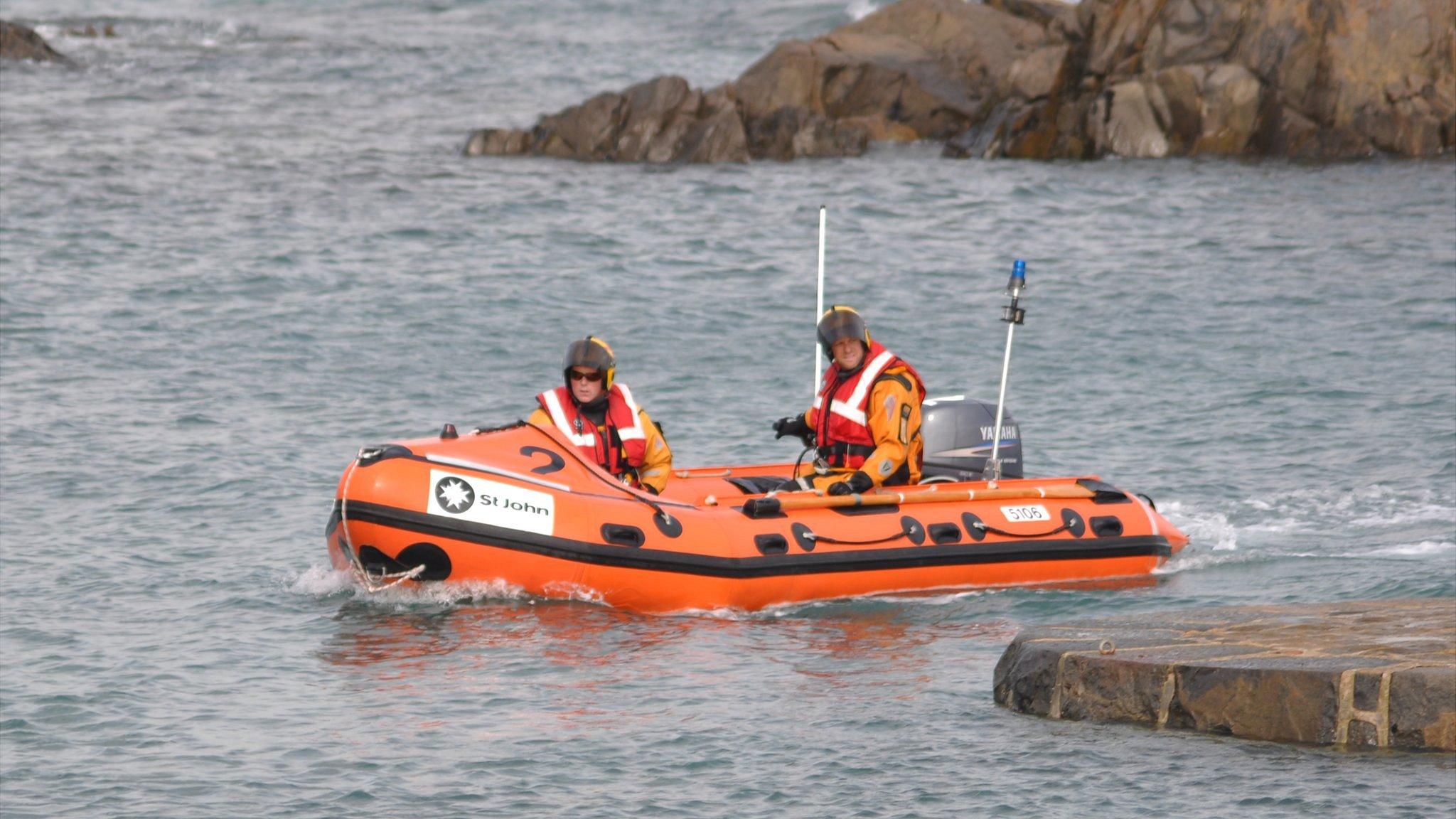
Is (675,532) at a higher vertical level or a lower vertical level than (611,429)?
lower

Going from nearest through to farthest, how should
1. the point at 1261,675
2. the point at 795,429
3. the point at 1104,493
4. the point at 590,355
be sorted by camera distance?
1. the point at 1261,675
2. the point at 590,355
3. the point at 795,429
4. the point at 1104,493

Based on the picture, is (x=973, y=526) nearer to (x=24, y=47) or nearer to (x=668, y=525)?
(x=668, y=525)

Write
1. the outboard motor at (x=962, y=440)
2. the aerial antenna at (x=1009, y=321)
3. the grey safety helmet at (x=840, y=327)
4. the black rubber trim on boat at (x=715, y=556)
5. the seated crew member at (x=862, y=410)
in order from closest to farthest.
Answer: the black rubber trim on boat at (x=715, y=556) → the grey safety helmet at (x=840, y=327) → the seated crew member at (x=862, y=410) → the aerial antenna at (x=1009, y=321) → the outboard motor at (x=962, y=440)

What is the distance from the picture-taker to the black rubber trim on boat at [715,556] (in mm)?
9516

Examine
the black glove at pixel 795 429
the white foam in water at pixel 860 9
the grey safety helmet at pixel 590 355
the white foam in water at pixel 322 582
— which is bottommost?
the white foam in water at pixel 322 582

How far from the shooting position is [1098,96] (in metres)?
26.9

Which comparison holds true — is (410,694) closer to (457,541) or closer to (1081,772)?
(457,541)

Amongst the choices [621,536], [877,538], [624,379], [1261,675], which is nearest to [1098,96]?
[624,379]

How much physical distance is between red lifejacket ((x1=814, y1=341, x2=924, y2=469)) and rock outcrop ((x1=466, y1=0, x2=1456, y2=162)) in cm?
1689

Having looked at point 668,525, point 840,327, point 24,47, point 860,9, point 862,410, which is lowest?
point 668,525

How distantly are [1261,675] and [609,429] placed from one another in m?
4.26

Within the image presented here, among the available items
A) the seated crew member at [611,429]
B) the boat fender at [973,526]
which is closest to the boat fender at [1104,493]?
the boat fender at [973,526]

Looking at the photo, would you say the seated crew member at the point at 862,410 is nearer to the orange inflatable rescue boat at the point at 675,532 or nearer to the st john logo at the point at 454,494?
the orange inflatable rescue boat at the point at 675,532

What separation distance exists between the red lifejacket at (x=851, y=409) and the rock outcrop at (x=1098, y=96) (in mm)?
16887
